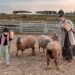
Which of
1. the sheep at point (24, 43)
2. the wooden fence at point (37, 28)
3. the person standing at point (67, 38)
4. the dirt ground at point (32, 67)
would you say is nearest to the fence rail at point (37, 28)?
the wooden fence at point (37, 28)

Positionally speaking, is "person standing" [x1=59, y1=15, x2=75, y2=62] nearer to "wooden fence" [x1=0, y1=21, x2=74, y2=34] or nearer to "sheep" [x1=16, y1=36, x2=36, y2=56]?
"sheep" [x1=16, y1=36, x2=36, y2=56]

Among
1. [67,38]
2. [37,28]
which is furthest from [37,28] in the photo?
[67,38]

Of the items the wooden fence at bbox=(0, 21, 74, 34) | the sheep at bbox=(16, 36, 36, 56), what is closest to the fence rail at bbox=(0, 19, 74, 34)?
the wooden fence at bbox=(0, 21, 74, 34)

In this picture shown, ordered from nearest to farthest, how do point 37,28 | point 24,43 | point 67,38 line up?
point 67,38 < point 24,43 < point 37,28

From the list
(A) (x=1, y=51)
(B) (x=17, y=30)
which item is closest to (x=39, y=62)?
(A) (x=1, y=51)

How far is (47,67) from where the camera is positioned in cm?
1124

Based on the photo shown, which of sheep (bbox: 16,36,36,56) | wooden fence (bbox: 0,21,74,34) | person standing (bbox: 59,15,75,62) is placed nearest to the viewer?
person standing (bbox: 59,15,75,62)

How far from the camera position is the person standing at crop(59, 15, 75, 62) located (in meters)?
12.3

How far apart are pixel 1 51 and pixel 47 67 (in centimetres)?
207

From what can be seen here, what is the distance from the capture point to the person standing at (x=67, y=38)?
12.3m

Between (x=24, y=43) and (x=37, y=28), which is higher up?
(x=37, y=28)

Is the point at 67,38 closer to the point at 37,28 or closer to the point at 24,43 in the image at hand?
the point at 24,43

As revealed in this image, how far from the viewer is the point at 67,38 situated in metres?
12.6

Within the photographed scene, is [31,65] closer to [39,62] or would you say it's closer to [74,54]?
[39,62]
